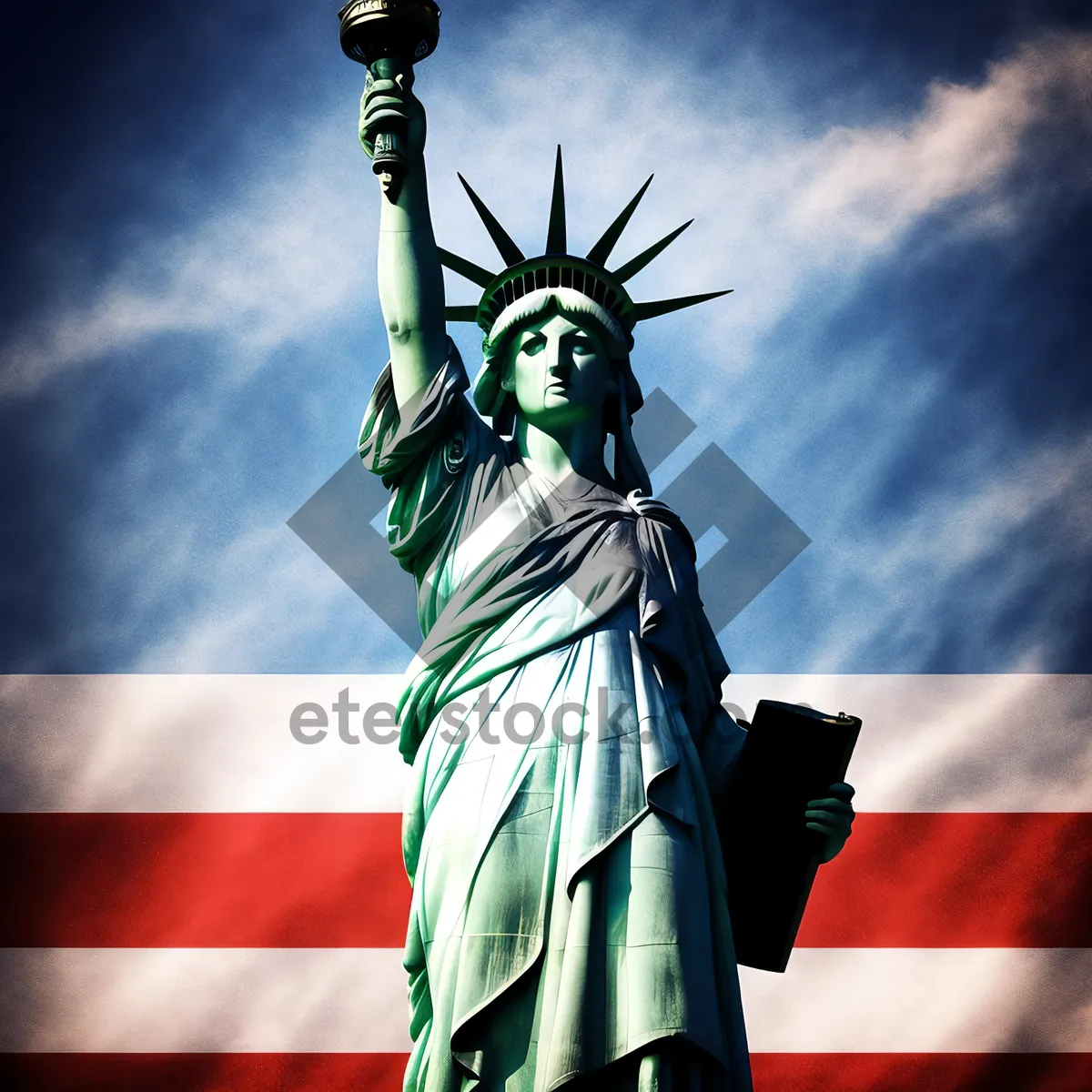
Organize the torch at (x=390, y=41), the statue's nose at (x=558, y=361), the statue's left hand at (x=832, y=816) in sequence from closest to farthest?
the statue's left hand at (x=832, y=816) < the torch at (x=390, y=41) < the statue's nose at (x=558, y=361)

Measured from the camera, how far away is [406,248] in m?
7.77

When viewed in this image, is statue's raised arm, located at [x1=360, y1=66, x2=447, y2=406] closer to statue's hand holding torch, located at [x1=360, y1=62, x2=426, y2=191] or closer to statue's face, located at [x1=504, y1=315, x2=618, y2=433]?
statue's hand holding torch, located at [x1=360, y1=62, x2=426, y2=191]

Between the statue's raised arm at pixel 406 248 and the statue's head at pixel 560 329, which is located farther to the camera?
the statue's head at pixel 560 329

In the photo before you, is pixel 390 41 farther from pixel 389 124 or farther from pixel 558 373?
pixel 558 373

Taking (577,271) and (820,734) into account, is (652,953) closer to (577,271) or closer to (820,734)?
(820,734)

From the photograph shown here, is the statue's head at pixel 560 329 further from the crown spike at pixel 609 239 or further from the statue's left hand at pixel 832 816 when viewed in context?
the statue's left hand at pixel 832 816

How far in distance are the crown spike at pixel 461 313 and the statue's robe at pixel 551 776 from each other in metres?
0.78

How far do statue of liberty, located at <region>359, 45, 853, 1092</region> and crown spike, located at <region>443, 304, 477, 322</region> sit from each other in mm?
13

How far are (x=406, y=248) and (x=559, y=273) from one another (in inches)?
39.2

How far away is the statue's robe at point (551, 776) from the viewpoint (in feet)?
21.5

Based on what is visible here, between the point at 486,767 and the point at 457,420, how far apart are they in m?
1.94

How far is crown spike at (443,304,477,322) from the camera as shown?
28.7ft

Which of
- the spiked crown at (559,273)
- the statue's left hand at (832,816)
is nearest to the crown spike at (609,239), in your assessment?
the spiked crown at (559,273)

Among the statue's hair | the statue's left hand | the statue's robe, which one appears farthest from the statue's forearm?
the statue's left hand
